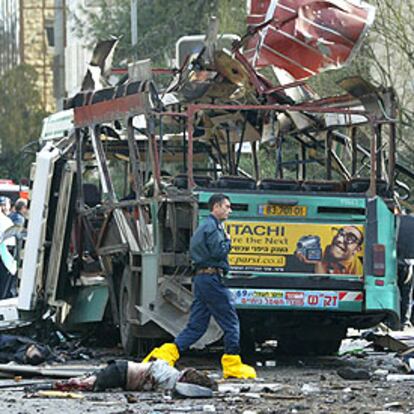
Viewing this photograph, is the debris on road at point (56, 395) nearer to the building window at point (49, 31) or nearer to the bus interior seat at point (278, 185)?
the bus interior seat at point (278, 185)

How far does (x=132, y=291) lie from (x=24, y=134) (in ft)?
173

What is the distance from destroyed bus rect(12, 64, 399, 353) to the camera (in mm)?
15461

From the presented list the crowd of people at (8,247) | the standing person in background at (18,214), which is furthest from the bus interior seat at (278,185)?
the standing person in background at (18,214)

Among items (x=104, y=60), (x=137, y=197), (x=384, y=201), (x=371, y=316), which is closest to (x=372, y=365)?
(x=371, y=316)

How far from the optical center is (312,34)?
55.9ft

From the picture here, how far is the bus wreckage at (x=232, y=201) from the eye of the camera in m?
15.5

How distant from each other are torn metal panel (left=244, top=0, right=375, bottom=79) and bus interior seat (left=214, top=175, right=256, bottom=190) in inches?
69.3

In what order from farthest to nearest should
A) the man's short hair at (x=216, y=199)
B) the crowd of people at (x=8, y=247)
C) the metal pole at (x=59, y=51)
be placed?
1. the metal pole at (x=59, y=51)
2. the crowd of people at (x=8, y=247)
3. the man's short hair at (x=216, y=199)

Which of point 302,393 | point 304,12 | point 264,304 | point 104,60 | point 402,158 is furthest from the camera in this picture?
point 402,158

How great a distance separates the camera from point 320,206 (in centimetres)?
1552

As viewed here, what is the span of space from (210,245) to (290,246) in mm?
1453

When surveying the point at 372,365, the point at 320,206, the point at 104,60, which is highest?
the point at 104,60

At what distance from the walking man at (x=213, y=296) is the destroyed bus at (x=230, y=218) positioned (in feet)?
2.94

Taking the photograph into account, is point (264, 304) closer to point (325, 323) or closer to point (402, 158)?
point (325, 323)
